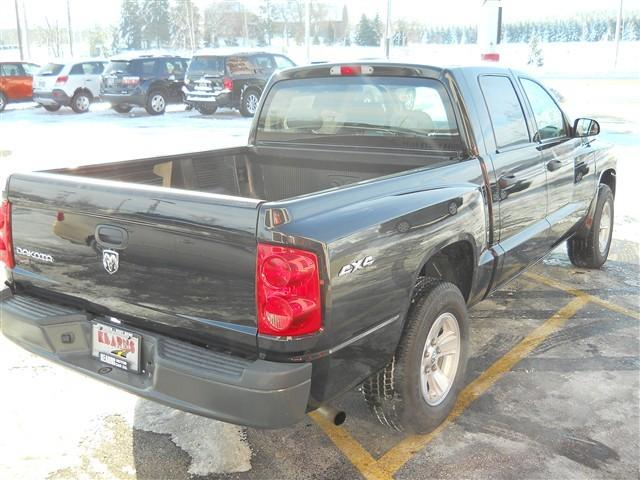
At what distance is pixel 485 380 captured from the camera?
4004 mm

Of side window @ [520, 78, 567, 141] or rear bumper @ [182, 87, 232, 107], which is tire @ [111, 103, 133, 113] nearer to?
rear bumper @ [182, 87, 232, 107]

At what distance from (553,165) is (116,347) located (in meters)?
3.37

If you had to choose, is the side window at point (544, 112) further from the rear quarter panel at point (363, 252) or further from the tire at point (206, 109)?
the tire at point (206, 109)

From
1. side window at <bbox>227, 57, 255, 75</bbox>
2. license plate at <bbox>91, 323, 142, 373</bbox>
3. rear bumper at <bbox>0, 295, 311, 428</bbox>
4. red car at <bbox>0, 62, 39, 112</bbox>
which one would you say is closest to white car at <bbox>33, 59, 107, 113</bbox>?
red car at <bbox>0, 62, 39, 112</bbox>

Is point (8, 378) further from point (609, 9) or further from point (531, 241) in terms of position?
point (609, 9)

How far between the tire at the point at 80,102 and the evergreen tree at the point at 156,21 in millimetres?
83451

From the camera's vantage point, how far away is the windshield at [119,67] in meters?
20.6

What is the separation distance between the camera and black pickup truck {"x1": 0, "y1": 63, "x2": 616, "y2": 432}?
250 cm

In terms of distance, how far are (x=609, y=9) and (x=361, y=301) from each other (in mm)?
136773

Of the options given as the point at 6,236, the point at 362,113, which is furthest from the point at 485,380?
the point at 6,236

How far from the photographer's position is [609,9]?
120812 millimetres

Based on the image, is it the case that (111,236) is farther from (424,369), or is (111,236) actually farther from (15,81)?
(15,81)

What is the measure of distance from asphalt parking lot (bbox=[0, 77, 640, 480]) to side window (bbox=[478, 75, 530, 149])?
4.65 ft

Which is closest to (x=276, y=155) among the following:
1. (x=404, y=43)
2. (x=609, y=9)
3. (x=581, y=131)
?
(x=581, y=131)
